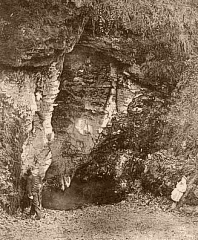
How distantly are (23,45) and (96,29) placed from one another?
6.56 ft

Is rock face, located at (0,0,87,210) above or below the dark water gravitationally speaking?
above

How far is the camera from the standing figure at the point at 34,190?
34.7 ft

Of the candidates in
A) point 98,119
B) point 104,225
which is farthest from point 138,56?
point 104,225

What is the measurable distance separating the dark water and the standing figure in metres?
0.89

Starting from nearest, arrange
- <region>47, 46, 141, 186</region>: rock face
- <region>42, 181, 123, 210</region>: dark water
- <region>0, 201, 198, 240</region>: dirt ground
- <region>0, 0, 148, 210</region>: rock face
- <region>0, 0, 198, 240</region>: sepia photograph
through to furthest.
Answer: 1. <region>0, 0, 148, 210</region>: rock face
2. <region>0, 0, 198, 240</region>: sepia photograph
3. <region>0, 201, 198, 240</region>: dirt ground
4. <region>47, 46, 141, 186</region>: rock face
5. <region>42, 181, 123, 210</region>: dark water

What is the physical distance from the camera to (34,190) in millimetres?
10727

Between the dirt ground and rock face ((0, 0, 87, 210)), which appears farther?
the dirt ground

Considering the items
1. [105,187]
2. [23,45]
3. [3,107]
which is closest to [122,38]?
[23,45]

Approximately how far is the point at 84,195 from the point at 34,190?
1.81m

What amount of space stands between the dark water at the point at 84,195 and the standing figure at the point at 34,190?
2.93ft

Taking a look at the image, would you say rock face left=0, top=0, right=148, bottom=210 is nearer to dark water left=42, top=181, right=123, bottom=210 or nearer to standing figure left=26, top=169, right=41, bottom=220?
standing figure left=26, top=169, right=41, bottom=220

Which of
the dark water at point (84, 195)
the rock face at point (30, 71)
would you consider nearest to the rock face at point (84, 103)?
the dark water at point (84, 195)

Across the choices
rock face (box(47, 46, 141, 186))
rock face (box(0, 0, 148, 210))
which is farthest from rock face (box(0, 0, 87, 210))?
rock face (box(47, 46, 141, 186))

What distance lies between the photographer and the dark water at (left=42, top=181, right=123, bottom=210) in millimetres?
11820
